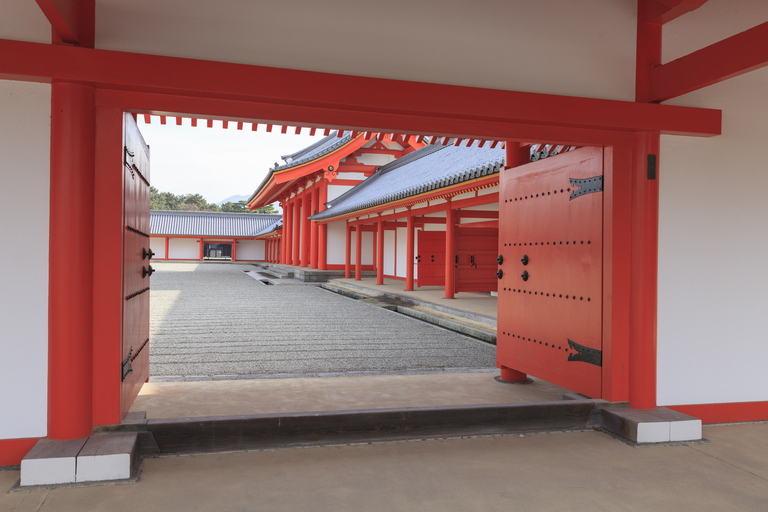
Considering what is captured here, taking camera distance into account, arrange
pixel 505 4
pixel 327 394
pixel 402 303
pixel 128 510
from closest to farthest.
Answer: pixel 128 510
pixel 505 4
pixel 327 394
pixel 402 303

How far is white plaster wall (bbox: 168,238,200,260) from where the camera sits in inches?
1541

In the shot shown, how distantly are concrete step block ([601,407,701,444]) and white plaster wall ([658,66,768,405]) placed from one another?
0.28 meters

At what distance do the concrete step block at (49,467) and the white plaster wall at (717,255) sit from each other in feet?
12.4

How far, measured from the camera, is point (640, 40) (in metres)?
3.85

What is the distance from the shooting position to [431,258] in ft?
45.8

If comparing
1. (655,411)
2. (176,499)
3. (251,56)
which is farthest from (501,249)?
(176,499)

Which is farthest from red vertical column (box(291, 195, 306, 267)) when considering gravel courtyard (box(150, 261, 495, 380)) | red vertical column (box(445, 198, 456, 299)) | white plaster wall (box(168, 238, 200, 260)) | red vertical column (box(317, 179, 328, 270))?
white plaster wall (box(168, 238, 200, 260))

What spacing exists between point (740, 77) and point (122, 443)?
480 cm

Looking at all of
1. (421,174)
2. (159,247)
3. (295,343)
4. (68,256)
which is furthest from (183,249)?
(68,256)

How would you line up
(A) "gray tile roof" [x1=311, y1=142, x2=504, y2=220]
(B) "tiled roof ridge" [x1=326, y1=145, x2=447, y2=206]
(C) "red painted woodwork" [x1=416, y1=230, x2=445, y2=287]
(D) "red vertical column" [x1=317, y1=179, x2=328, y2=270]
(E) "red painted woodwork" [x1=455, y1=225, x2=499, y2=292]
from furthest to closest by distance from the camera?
1. (D) "red vertical column" [x1=317, y1=179, x2=328, y2=270]
2. (B) "tiled roof ridge" [x1=326, y1=145, x2=447, y2=206]
3. (C) "red painted woodwork" [x1=416, y1=230, x2=445, y2=287]
4. (E) "red painted woodwork" [x1=455, y1=225, x2=499, y2=292]
5. (A) "gray tile roof" [x1=311, y1=142, x2=504, y2=220]

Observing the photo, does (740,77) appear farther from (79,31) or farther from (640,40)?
(79,31)

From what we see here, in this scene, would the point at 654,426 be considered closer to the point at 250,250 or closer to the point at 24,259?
the point at 24,259

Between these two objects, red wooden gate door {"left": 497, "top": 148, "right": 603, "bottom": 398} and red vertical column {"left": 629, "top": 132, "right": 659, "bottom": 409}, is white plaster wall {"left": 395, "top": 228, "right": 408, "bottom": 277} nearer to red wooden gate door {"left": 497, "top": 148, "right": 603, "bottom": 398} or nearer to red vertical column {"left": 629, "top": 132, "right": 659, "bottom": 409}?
red wooden gate door {"left": 497, "top": 148, "right": 603, "bottom": 398}

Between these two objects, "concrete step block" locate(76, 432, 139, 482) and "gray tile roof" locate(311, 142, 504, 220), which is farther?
"gray tile roof" locate(311, 142, 504, 220)
